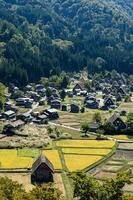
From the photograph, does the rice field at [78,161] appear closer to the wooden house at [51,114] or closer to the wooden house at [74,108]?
the wooden house at [51,114]

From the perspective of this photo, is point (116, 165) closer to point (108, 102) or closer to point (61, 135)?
point (61, 135)

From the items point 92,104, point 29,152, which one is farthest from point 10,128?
point 92,104

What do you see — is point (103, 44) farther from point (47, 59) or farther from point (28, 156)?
point (28, 156)

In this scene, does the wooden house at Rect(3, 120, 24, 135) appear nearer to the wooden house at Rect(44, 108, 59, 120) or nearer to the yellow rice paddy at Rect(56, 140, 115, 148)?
the yellow rice paddy at Rect(56, 140, 115, 148)

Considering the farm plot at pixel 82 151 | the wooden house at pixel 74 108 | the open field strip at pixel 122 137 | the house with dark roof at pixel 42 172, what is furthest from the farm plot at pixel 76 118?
the house with dark roof at pixel 42 172

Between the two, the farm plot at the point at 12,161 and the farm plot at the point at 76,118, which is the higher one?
the farm plot at the point at 12,161

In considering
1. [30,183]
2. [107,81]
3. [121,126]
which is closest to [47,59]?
[107,81]

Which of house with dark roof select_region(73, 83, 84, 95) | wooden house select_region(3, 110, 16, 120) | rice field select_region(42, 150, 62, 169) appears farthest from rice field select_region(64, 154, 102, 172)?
house with dark roof select_region(73, 83, 84, 95)
